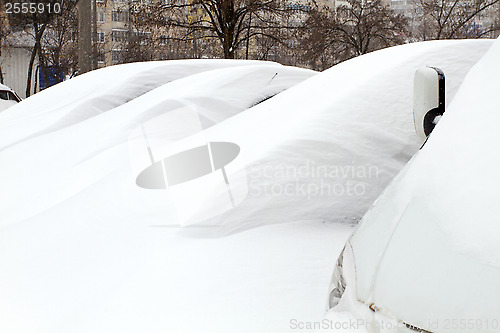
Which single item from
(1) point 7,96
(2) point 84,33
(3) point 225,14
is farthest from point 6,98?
(3) point 225,14

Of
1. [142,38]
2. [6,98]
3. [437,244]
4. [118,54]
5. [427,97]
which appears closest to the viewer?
[437,244]

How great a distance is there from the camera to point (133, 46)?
21094 millimetres

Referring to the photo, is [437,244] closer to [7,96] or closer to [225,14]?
[7,96]

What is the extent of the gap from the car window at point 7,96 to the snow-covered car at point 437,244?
12.9 meters

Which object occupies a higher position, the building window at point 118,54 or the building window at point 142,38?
the building window at point 142,38

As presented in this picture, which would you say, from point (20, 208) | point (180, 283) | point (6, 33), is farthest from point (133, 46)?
point (180, 283)

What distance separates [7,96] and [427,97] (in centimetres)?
1253

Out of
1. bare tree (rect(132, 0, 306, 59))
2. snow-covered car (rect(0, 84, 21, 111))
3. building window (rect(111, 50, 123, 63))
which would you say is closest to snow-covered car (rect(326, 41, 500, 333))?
snow-covered car (rect(0, 84, 21, 111))

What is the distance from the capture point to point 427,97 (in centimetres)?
228

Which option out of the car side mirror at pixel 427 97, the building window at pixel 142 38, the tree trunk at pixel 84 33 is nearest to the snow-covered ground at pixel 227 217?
the car side mirror at pixel 427 97

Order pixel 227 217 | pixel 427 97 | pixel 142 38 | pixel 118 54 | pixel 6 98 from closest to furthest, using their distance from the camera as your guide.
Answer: pixel 427 97, pixel 227 217, pixel 6 98, pixel 142 38, pixel 118 54

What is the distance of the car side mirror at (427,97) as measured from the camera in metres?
2.26

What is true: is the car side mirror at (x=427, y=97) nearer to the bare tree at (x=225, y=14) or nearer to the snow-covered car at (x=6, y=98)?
the snow-covered car at (x=6, y=98)

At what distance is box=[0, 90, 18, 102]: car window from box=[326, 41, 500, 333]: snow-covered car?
12.9 meters
